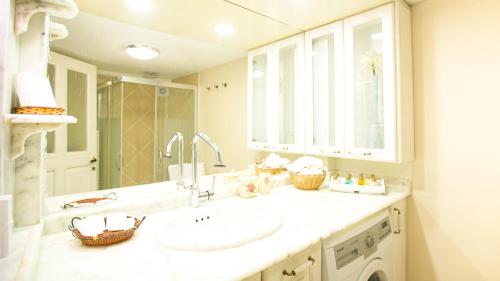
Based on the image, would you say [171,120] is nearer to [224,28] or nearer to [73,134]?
[73,134]

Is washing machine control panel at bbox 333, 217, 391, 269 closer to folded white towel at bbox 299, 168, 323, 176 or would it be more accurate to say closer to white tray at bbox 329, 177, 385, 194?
white tray at bbox 329, 177, 385, 194

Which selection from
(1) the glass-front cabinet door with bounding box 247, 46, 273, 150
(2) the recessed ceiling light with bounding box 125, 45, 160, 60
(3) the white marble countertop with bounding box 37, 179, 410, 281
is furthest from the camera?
Result: (1) the glass-front cabinet door with bounding box 247, 46, 273, 150

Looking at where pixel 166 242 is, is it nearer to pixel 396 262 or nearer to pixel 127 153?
pixel 127 153

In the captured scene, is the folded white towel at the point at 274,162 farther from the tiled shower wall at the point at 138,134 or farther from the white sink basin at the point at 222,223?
the tiled shower wall at the point at 138,134

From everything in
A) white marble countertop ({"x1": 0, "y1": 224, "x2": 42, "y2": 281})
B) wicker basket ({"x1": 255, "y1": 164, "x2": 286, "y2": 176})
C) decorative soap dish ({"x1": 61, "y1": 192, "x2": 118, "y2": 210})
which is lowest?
white marble countertop ({"x1": 0, "y1": 224, "x2": 42, "y2": 281})

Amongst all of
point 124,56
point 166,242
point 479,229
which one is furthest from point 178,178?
point 479,229

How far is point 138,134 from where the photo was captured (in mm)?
1352

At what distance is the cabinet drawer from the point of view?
0.91m

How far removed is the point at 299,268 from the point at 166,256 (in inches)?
18.7

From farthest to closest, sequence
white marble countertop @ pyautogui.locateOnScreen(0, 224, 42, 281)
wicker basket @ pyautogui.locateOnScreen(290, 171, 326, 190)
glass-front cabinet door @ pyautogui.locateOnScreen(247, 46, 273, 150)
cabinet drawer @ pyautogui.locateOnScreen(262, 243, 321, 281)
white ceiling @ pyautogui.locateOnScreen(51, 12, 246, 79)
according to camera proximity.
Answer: glass-front cabinet door @ pyautogui.locateOnScreen(247, 46, 273, 150), wicker basket @ pyautogui.locateOnScreen(290, 171, 326, 190), white ceiling @ pyautogui.locateOnScreen(51, 12, 246, 79), cabinet drawer @ pyautogui.locateOnScreen(262, 243, 321, 281), white marble countertop @ pyautogui.locateOnScreen(0, 224, 42, 281)

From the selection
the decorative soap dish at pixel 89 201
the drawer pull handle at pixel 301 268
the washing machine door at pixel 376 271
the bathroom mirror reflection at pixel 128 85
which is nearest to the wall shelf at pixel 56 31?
the bathroom mirror reflection at pixel 128 85

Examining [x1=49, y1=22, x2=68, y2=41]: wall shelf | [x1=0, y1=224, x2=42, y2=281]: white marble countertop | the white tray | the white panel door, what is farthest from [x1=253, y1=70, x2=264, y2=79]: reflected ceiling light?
[x1=0, y1=224, x2=42, y2=281]: white marble countertop

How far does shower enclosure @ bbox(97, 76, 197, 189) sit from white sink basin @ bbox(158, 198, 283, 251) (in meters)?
0.30

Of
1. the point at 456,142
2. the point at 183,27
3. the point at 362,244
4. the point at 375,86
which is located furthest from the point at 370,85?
the point at 183,27
